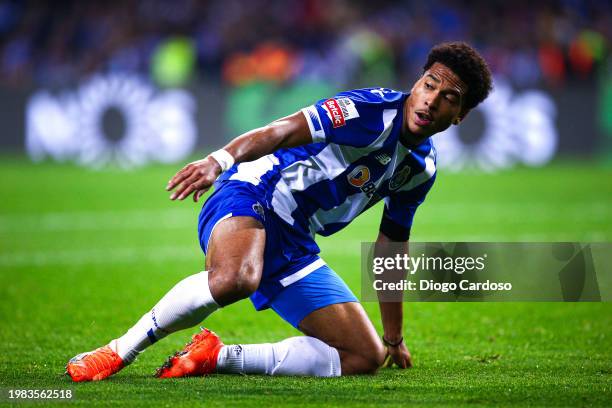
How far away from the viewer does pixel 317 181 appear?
526cm

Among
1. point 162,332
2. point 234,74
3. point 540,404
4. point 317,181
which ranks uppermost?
point 234,74

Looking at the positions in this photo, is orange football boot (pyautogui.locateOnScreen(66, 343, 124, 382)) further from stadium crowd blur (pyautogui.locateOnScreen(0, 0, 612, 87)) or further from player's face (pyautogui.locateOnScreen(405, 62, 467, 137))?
stadium crowd blur (pyautogui.locateOnScreen(0, 0, 612, 87))

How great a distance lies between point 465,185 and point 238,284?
501 inches

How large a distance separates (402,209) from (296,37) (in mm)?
16998

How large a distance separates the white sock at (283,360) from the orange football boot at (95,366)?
0.59 meters

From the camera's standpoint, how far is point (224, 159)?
14.9 ft

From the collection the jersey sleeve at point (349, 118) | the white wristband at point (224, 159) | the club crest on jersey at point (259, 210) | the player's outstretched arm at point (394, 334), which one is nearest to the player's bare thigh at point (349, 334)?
the player's outstretched arm at point (394, 334)

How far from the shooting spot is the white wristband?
452 centimetres

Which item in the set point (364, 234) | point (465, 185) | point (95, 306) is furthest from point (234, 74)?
point (95, 306)

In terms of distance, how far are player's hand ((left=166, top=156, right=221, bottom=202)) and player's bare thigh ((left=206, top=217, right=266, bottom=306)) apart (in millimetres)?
436

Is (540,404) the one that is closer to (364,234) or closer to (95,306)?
(95,306)

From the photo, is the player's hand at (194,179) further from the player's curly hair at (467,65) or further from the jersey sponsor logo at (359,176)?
the player's curly hair at (467,65)

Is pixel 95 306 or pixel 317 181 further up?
pixel 317 181

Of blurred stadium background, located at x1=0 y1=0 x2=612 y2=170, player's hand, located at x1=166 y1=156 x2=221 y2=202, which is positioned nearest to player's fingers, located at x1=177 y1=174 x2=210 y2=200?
player's hand, located at x1=166 y1=156 x2=221 y2=202
